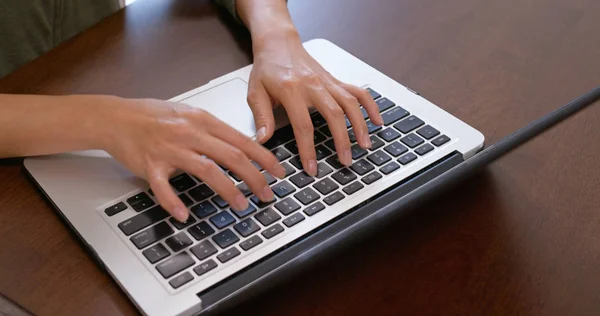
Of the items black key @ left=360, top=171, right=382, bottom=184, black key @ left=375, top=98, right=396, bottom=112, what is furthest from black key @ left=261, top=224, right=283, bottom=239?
black key @ left=375, top=98, right=396, bottom=112

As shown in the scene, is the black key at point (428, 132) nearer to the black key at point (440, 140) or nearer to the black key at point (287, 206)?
the black key at point (440, 140)

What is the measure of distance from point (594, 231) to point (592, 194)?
2.0 inches

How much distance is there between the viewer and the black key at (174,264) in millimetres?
512

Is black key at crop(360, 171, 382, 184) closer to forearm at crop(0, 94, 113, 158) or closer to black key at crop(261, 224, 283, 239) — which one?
black key at crop(261, 224, 283, 239)

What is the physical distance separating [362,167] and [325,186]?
0.05 meters

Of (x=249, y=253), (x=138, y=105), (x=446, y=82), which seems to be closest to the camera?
(x=249, y=253)

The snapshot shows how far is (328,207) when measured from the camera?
58 cm

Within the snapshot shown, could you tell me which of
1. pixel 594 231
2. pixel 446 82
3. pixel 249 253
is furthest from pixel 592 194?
pixel 249 253

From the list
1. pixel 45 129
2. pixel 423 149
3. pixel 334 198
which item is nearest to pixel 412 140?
pixel 423 149

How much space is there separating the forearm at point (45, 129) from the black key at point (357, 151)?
0.79 ft

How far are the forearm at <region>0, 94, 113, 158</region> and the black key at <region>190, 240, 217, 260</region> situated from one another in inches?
6.3

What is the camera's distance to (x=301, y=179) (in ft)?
2.00

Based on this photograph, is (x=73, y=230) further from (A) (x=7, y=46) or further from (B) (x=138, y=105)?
(A) (x=7, y=46)

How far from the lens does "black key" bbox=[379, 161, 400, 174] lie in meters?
0.62
